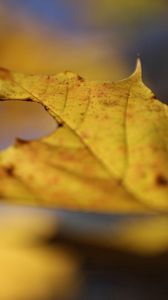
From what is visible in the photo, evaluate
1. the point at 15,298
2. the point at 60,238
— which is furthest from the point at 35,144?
the point at 15,298

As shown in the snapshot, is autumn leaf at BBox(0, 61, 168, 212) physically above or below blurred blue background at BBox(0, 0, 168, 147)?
below

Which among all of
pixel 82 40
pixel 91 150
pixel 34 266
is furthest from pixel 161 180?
pixel 82 40

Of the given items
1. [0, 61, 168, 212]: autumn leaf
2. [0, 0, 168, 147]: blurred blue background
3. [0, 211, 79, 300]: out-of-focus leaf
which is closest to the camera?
[0, 61, 168, 212]: autumn leaf

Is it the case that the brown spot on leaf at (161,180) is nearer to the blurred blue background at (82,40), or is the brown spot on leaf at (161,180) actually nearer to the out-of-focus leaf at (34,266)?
the out-of-focus leaf at (34,266)

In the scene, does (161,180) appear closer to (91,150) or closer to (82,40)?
(91,150)

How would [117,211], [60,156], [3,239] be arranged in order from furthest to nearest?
[3,239]
[60,156]
[117,211]

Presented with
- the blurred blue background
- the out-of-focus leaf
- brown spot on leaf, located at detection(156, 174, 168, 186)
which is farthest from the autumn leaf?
the blurred blue background

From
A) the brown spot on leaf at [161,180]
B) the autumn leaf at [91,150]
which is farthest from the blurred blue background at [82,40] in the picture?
the brown spot on leaf at [161,180]

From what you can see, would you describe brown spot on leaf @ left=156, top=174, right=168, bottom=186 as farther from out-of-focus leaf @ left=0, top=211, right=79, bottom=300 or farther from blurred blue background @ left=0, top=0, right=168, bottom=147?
blurred blue background @ left=0, top=0, right=168, bottom=147

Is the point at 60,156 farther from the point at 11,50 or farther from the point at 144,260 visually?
the point at 11,50
